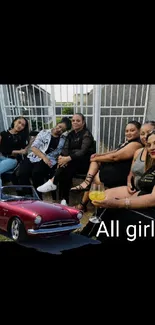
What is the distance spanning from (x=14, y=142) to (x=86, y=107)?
500mm

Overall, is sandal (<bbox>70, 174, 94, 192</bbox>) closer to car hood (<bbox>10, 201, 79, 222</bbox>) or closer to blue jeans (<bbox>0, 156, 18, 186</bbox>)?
car hood (<bbox>10, 201, 79, 222</bbox>)

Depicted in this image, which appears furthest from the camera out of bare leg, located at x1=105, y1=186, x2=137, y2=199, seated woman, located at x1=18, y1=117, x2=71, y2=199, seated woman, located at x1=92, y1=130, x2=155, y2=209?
seated woman, located at x1=18, y1=117, x2=71, y2=199

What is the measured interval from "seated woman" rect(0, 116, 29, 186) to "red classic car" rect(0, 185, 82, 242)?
20 centimetres

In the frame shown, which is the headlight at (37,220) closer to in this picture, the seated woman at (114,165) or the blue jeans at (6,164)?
the seated woman at (114,165)

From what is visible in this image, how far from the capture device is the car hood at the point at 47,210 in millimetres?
1382

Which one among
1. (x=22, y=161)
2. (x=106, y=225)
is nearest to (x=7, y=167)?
(x=22, y=161)

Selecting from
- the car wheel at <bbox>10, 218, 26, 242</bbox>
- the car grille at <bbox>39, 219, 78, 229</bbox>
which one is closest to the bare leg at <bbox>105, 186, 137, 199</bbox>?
the car grille at <bbox>39, 219, 78, 229</bbox>

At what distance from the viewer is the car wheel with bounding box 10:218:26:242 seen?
4.53ft

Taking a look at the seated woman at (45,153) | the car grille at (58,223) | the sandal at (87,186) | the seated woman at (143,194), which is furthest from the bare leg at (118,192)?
the seated woman at (45,153)

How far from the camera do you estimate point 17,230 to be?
1.39 metres

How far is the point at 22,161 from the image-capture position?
1.60m

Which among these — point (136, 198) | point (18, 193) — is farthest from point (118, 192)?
point (18, 193)

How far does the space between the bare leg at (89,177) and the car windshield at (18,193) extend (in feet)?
0.80

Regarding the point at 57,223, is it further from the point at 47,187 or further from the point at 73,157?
the point at 73,157
